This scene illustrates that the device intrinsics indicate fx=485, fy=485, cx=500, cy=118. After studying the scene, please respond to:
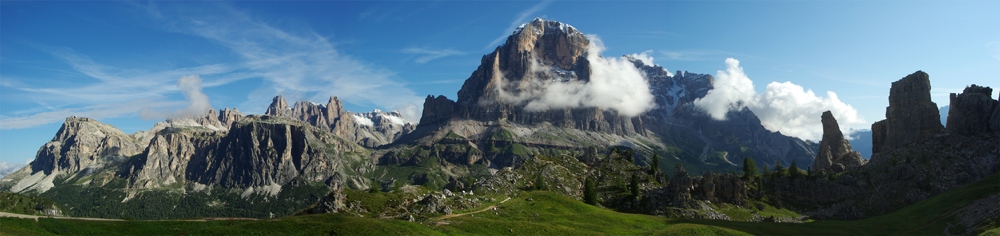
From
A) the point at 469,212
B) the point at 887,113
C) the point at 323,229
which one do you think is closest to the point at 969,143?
the point at 887,113

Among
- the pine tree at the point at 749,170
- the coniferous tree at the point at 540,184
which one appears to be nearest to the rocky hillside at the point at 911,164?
the pine tree at the point at 749,170

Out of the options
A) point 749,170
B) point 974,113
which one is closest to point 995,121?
point 974,113

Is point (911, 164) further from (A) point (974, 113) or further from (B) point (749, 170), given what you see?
(B) point (749, 170)

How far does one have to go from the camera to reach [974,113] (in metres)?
152

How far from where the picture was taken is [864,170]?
15488 centimetres

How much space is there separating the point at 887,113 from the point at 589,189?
423 ft

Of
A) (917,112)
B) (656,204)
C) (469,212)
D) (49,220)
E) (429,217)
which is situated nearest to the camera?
(49,220)

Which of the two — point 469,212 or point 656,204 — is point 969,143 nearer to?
point 656,204

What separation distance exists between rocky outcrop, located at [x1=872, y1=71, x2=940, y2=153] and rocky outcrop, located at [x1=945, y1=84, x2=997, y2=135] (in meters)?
8.25

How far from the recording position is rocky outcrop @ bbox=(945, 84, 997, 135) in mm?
148500

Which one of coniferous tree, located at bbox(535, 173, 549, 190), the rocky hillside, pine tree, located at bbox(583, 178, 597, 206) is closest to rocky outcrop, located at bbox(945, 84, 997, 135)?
the rocky hillside

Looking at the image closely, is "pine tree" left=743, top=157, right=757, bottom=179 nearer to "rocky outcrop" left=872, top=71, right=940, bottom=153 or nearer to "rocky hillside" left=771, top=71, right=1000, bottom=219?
"rocky hillside" left=771, top=71, right=1000, bottom=219

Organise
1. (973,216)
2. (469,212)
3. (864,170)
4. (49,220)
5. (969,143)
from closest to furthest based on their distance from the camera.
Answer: (49,220) → (973,216) → (469,212) → (969,143) → (864,170)

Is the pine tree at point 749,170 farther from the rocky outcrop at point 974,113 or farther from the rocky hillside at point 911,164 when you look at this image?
the rocky outcrop at point 974,113
